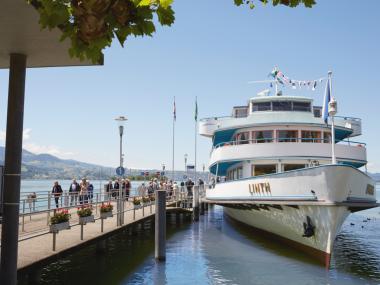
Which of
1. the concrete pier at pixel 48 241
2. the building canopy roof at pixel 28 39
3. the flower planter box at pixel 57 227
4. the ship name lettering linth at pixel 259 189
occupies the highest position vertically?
the building canopy roof at pixel 28 39

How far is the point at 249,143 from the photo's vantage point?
64.8 feet

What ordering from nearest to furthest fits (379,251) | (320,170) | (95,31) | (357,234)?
1. (95,31)
2. (320,170)
3. (379,251)
4. (357,234)

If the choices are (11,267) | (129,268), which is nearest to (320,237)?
(129,268)

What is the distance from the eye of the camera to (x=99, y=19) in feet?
7.61

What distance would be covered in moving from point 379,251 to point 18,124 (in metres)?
17.5

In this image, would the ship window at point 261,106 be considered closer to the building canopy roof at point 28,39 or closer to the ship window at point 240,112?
the ship window at point 240,112

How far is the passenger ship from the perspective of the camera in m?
13.7

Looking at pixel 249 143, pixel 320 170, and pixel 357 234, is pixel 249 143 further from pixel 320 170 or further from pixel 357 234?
pixel 357 234

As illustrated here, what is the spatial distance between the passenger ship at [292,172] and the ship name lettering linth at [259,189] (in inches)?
1.5

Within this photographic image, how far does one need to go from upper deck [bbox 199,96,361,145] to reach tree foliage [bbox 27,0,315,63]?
56.2ft

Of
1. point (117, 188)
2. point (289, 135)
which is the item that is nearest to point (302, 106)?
point (289, 135)

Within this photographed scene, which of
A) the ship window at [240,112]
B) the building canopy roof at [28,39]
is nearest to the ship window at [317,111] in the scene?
the ship window at [240,112]

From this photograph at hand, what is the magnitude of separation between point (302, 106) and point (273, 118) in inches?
112

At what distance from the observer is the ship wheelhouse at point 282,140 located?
1823 cm
